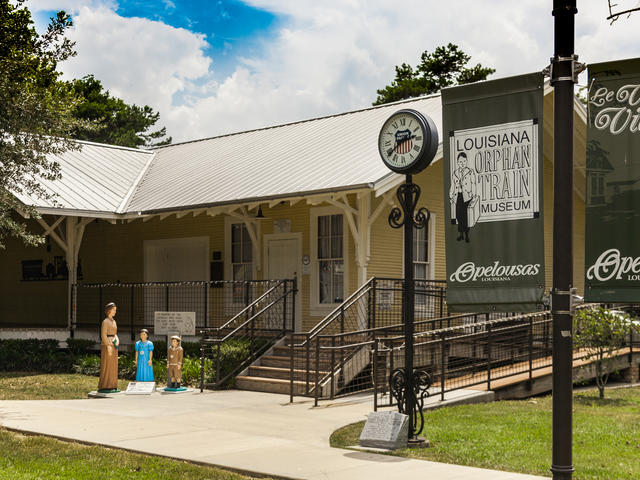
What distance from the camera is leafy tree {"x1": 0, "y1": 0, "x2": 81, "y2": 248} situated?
1318 cm

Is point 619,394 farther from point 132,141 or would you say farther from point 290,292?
point 132,141

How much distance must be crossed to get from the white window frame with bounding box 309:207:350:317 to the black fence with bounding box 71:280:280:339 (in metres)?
0.90

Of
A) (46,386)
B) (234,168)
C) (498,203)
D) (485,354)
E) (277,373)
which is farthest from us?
(234,168)

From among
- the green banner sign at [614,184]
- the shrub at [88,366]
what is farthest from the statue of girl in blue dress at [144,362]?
the green banner sign at [614,184]

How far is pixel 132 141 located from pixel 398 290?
3700 cm

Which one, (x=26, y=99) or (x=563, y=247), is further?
(x=26, y=99)

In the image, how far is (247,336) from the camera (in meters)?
18.2

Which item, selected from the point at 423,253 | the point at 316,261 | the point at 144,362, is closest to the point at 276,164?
the point at 316,261

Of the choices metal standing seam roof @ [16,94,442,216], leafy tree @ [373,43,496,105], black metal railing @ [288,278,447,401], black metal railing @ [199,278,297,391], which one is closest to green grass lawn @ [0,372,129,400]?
black metal railing @ [199,278,297,391]

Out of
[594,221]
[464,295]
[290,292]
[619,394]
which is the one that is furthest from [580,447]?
[290,292]

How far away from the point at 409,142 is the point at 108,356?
300 inches

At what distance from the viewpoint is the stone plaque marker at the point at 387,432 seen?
9828 millimetres

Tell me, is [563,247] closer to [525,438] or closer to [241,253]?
[525,438]

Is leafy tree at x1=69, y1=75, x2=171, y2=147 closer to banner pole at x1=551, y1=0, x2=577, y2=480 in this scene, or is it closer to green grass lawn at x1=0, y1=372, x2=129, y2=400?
green grass lawn at x1=0, y1=372, x2=129, y2=400
